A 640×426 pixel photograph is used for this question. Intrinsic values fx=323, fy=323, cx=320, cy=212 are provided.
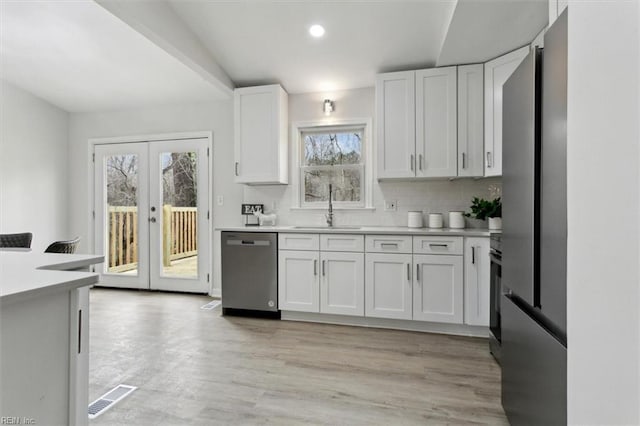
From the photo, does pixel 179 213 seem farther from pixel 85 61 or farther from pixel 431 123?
pixel 431 123

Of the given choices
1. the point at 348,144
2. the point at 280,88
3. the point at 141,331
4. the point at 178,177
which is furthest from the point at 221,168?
the point at 141,331

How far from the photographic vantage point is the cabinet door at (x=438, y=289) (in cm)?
287

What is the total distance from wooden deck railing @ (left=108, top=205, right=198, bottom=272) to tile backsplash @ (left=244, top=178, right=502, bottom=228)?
3.04 ft

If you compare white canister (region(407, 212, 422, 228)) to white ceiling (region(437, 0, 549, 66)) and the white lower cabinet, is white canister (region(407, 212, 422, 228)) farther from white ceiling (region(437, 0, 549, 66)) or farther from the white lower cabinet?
white ceiling (region(437, 0, 549, 66))

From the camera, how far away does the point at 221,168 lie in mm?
4121

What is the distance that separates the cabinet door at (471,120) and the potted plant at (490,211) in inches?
11.1

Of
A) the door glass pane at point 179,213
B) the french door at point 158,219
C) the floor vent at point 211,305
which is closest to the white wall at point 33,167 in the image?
the french door at point 158,219

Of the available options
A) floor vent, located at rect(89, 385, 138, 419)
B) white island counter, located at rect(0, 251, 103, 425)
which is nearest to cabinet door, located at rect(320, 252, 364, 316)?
floor vent, located at rect(89, 385, 138, 419)

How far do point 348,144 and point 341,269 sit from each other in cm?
152

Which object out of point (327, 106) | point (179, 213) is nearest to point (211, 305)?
point (179, 213)

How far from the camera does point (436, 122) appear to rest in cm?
315

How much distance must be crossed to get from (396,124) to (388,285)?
1.59 m

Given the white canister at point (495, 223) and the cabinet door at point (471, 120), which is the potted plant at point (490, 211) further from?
the cabinet door at point (471, 120)

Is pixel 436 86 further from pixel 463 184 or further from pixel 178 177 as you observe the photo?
pixel 178 177
